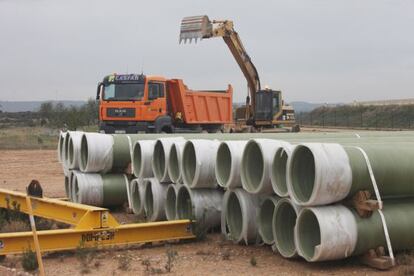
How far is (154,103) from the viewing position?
764 inches

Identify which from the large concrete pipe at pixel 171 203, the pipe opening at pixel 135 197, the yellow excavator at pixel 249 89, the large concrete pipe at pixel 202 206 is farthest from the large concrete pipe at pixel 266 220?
the yellow excavator at pixel 249 89

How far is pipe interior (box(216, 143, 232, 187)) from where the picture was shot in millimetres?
7445

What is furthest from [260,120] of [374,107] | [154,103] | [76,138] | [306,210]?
[374,107]

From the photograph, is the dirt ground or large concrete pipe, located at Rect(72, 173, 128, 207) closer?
the dirt ground

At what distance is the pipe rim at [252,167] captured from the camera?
6988 mm

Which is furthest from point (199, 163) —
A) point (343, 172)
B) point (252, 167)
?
point (343, 172)

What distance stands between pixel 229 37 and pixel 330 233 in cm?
1954

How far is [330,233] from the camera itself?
19.1 feet

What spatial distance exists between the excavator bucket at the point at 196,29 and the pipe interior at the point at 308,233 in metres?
18.2

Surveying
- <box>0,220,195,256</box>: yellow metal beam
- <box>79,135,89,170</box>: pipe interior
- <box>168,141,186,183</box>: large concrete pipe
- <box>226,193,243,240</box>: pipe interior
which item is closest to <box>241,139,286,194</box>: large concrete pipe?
<box>226,193,243,240</box>: pipe interior

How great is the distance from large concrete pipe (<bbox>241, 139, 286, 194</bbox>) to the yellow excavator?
16513mm

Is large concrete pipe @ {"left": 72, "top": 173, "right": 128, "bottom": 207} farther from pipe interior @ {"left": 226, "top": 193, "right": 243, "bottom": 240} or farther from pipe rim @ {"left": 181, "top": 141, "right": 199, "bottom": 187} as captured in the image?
pipe interior @ {"left": 226, "top": 193, "right": 243, "bottom": 240}

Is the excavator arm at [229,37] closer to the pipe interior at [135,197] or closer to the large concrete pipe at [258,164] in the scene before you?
the pipe interior at [135,197]

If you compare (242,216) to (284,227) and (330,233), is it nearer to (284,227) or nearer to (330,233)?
(284,227)
